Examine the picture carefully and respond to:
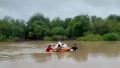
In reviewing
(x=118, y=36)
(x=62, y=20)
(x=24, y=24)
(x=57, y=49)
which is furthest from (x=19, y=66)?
(x=62, y=20)

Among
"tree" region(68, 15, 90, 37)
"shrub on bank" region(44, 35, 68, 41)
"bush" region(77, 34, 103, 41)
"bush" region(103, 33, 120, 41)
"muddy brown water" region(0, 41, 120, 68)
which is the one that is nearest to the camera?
"muddy brown water" region(0, 41, 120, 68)

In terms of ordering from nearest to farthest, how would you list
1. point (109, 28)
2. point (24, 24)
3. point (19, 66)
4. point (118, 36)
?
point (19, 66) < point (118, 36) < point (109, 28) < point (24, 24)

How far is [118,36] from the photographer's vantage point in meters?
59.2

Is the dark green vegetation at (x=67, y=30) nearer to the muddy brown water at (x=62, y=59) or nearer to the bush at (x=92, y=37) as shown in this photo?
the bush at (x=92, y=37)

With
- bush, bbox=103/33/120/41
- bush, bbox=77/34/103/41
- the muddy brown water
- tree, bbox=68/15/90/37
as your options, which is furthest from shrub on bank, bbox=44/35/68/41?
the muddy brown water

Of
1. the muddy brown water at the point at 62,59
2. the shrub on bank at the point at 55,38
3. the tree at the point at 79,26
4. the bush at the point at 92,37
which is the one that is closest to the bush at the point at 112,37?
the bush at the point at 92,37

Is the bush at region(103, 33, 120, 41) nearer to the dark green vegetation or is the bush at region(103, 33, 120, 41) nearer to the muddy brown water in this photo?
the dark green vegetation

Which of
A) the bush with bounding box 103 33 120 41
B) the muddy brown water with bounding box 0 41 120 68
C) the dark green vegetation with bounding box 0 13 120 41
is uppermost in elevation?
the dark green vegetation with bounding box 0 13 120 41

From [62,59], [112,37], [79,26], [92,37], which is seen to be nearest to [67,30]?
[79,26]

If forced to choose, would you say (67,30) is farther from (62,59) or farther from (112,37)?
(62,59)

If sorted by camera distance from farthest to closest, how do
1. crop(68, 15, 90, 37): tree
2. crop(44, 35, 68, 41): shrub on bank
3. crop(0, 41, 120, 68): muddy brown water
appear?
crop(68, 15, 90, 37): tree → crop(44, 35, 68, 41): shrub on bank → crop(0, 41, 120, 68): muddy brown water

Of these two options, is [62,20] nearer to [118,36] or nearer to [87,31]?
[87,31]

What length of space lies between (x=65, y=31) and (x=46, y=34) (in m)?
4.61

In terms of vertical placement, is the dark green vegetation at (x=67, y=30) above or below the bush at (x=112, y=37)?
above
